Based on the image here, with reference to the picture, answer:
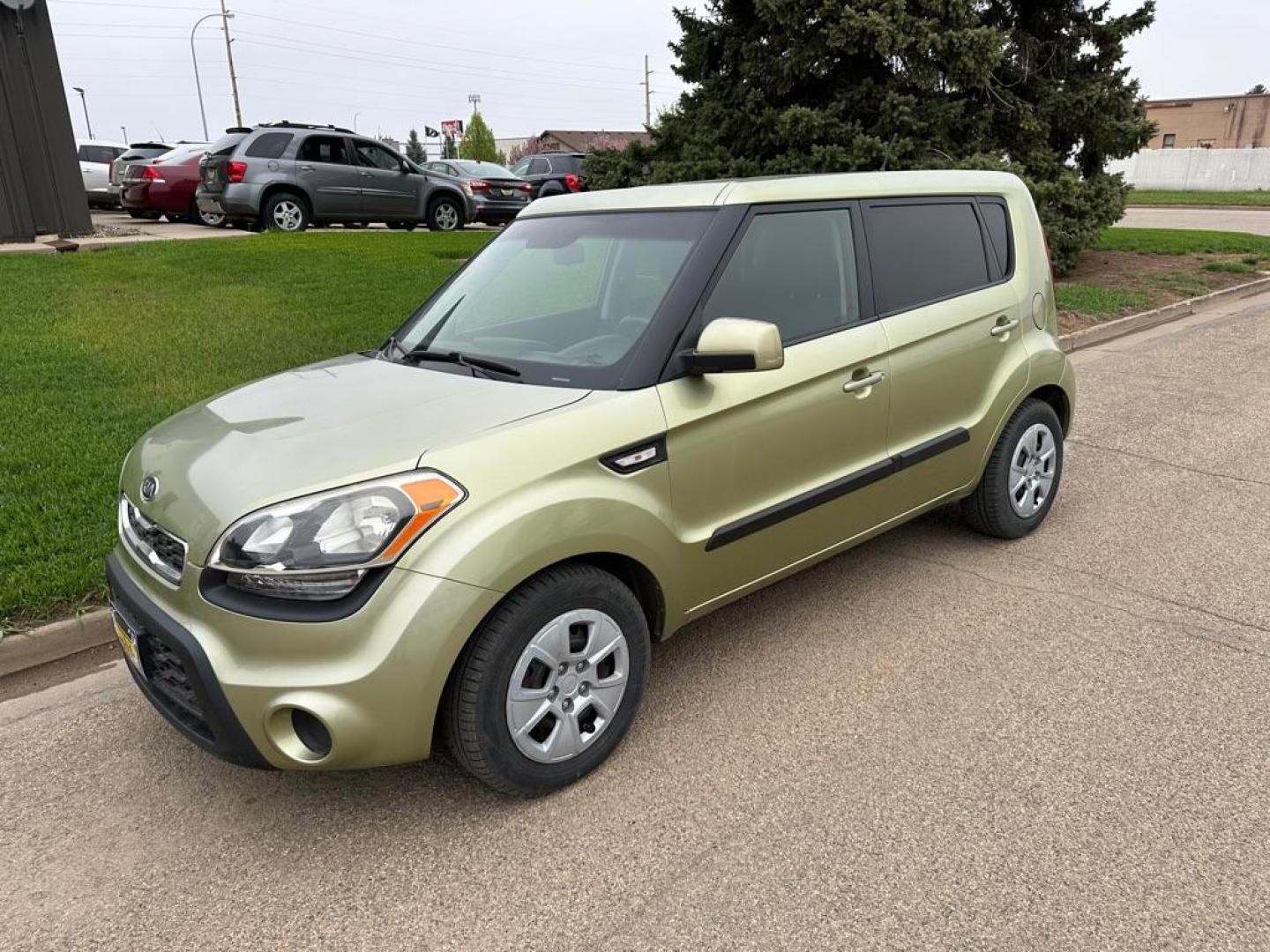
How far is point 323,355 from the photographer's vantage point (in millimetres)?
7281

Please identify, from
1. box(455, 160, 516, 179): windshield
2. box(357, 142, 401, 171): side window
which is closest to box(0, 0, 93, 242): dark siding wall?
box(357, 142, 401, 171): side window

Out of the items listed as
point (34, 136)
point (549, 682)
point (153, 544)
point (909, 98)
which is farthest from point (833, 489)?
point (34, 136)

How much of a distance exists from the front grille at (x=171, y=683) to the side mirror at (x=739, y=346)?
171cm

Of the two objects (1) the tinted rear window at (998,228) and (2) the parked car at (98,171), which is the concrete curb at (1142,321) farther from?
(2) the parked car at (98,171)

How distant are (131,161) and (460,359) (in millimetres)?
16748

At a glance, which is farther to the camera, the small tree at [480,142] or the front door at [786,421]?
→ the small tree at [480,142]

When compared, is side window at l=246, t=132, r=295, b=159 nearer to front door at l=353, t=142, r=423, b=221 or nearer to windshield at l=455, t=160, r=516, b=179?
front door at l=353, t=142, r=423, b=221

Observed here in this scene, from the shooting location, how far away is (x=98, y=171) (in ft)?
63.7

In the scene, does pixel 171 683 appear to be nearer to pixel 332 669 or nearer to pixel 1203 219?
pixel 332 669

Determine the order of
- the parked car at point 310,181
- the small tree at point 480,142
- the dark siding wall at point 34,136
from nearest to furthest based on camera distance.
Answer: the dark siding wall at point 34,136 → the parked car at point 310,181 → the small tree at point 480,142

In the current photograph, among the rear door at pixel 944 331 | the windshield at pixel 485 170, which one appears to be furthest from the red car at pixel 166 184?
the rear door at pixel 944 331

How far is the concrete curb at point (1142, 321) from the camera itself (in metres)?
9.45

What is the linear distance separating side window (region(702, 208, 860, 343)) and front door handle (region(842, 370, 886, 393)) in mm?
216

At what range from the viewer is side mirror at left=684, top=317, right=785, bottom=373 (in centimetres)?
276
